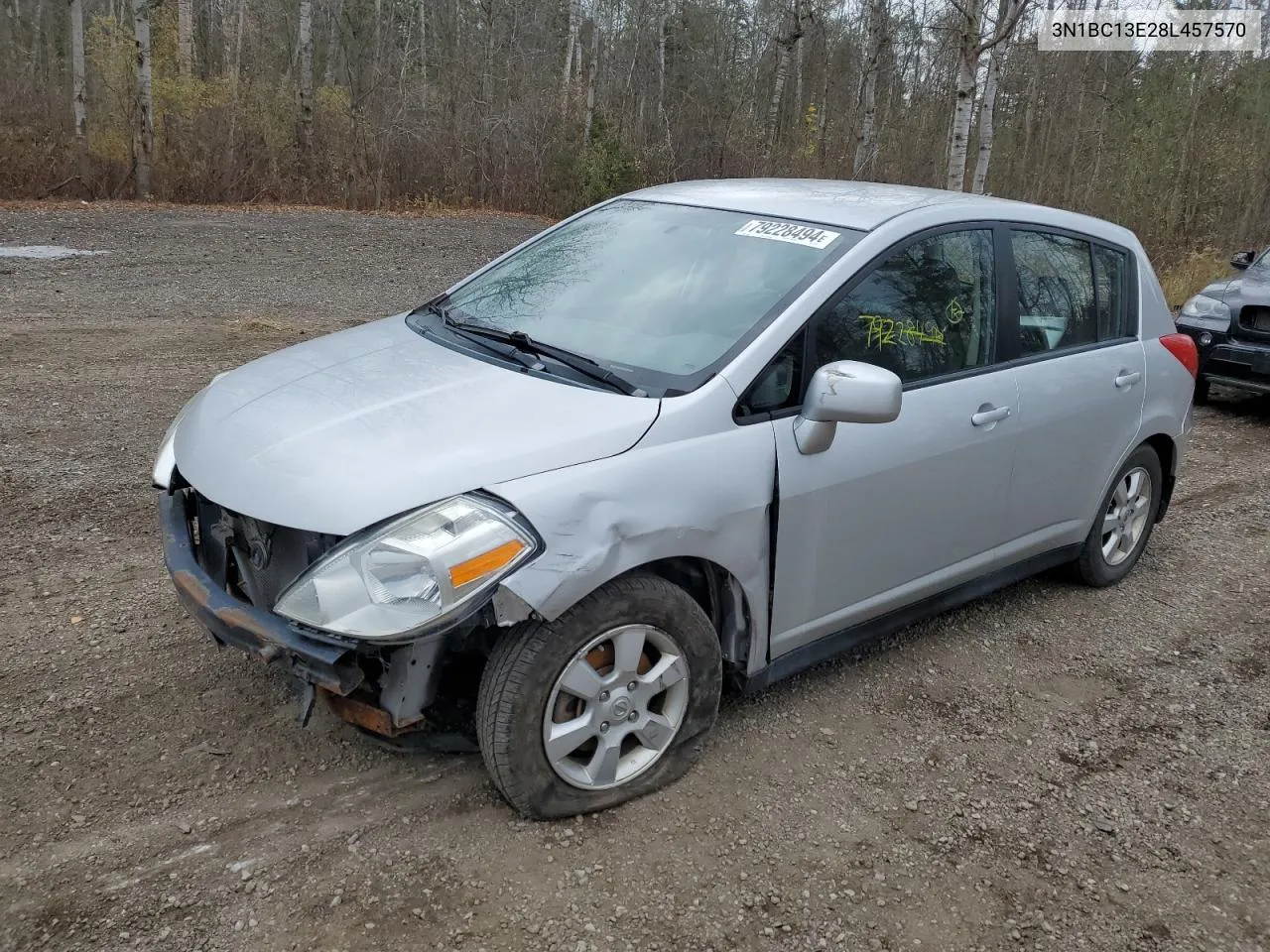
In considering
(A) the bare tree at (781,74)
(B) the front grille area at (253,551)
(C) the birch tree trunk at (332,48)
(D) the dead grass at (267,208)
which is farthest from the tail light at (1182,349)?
(C) the birch tree trunk at (332,48)

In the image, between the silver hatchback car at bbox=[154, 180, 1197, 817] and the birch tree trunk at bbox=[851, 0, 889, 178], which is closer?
the silver hatchback car at bbox=[154, 180, 1197, 817]

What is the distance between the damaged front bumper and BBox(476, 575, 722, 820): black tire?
193mm

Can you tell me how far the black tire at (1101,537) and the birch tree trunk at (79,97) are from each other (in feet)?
59.2

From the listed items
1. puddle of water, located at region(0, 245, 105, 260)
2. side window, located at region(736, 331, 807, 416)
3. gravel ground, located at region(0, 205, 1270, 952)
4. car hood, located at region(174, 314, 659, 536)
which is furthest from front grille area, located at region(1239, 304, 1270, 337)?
puddle of water, located at region(0, 245, 105, 260)

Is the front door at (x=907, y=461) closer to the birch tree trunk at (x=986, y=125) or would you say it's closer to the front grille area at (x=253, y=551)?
the front grille area at (x=253, y=551)

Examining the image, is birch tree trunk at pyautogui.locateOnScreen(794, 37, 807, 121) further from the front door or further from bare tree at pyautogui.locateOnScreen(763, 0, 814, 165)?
the front door

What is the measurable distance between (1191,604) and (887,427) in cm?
237

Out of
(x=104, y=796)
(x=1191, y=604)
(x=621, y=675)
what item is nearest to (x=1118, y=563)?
(x=1191, y=604)

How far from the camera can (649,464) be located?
111 inches

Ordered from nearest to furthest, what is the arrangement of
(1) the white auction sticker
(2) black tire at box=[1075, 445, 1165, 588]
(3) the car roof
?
(1) the white auction sticker
(3) the car roof
(2) black tire at box=[1075, 445, 1165, 588]

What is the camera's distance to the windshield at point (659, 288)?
319 centimetres

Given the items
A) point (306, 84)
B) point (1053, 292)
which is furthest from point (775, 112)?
point (1053, 292)

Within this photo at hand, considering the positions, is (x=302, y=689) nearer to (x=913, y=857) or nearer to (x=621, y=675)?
(x=621, y=675)

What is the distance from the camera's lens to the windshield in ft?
10.5
